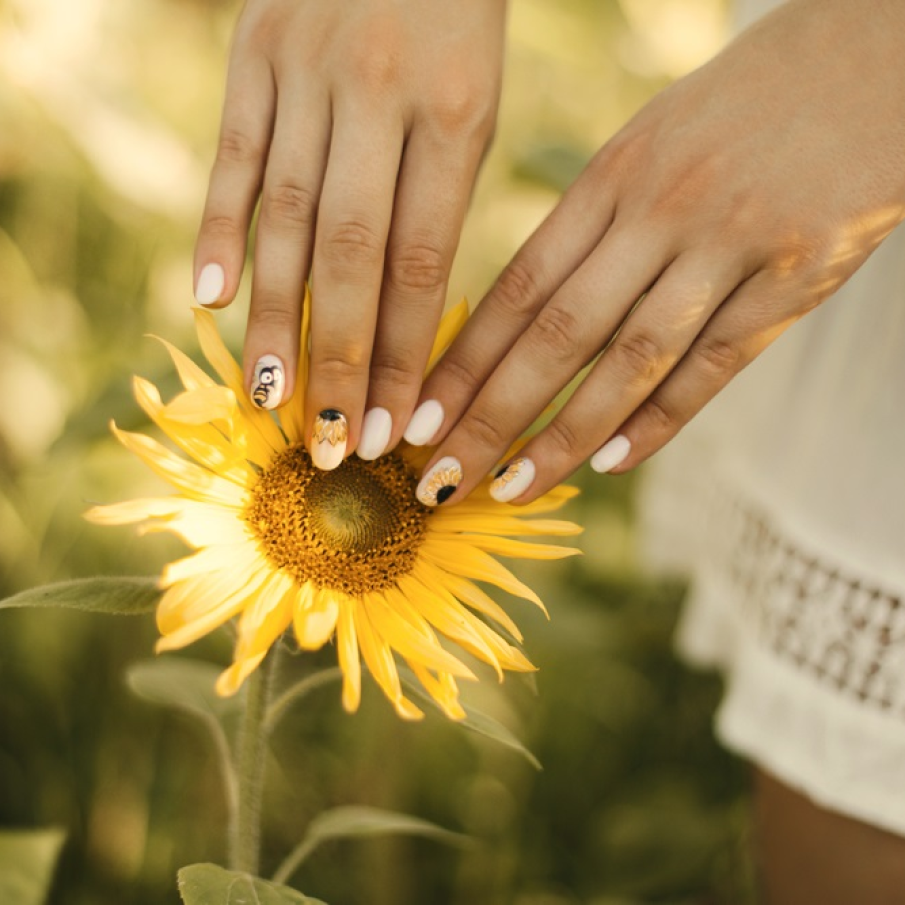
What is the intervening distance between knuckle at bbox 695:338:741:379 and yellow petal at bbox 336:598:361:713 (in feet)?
0.96

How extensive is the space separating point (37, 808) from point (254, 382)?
76cm

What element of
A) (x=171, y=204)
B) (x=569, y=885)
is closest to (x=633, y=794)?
(x=569, y=885)

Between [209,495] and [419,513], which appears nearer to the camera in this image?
[209,495]

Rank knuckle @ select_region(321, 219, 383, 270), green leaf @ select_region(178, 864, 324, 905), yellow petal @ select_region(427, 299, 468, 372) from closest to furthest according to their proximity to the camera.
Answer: green leaf @ select_region(178, 864, 324, 905) < knuckle @ select_region(321, 219, 383, 270) < yellow petal @ select_region(427, 299, 468, 372)

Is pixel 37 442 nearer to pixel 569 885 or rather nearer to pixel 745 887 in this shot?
pixel 569 885

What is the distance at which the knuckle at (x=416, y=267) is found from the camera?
680 millimetres

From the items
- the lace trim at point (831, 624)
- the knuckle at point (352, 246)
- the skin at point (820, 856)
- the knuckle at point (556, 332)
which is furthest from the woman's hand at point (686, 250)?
the skin at point (820, 856)

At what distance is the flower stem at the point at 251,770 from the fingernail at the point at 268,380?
6.8 inches

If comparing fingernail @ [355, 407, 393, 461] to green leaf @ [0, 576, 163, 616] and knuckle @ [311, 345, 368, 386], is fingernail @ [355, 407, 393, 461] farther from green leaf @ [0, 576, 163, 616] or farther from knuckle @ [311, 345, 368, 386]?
green leaf @ [0, 576, 163, 616]

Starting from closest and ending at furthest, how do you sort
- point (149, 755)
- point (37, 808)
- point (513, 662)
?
point (513, 662) < point (37, 808) < point (149, 755)

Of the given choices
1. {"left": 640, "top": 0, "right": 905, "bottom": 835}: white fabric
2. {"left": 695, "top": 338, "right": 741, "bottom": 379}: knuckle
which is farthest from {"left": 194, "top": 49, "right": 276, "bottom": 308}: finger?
{"left": 640, "top": 0, "right": 905, "bottom": 835}: white fabric

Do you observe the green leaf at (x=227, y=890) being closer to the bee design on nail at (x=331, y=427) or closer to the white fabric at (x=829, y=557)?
the bee design on nail at (x=331, y=427)

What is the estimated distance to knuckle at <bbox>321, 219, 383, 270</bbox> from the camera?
655 millimetres

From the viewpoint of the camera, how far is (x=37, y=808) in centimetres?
118
